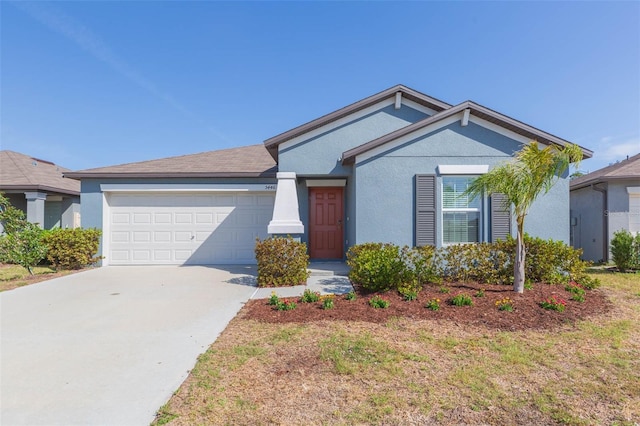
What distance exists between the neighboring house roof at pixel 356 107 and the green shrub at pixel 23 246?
23.5ft

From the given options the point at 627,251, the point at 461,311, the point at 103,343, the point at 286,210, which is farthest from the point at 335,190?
the point at 627,251

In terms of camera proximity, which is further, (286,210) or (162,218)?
(162,218)

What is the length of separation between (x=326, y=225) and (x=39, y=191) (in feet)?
38.3

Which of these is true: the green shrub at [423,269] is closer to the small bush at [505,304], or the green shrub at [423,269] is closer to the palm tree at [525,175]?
the small bush at [505,304]

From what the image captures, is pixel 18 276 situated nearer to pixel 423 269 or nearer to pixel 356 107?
pixel 356 107

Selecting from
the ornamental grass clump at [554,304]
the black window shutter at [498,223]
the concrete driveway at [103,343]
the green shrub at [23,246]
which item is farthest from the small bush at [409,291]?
the green shrub at [23,246]

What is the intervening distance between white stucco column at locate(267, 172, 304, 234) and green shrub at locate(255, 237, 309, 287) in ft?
2.73

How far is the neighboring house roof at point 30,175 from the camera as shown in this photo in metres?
12.0

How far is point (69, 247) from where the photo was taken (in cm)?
970

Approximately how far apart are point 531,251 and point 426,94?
5649mm

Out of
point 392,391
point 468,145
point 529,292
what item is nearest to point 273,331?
point 392,391

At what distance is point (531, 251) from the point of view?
6930 mm

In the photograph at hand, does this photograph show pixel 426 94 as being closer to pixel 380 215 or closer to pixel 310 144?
pixel 310 144

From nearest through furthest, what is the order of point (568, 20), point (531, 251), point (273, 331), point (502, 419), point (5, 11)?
point (502, 419) < point (273, 331) < point (531, 251) < point (568, 20) < point (5, 11)
